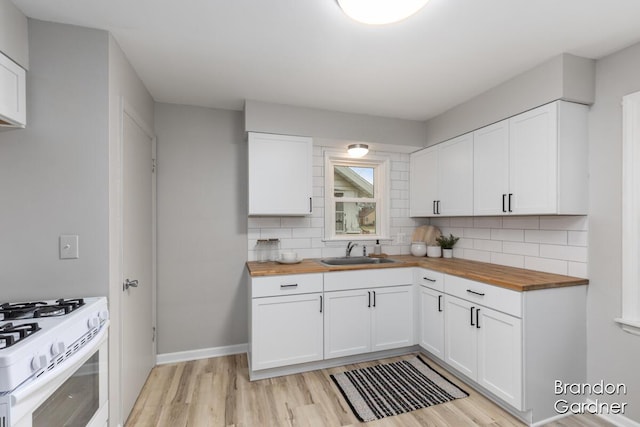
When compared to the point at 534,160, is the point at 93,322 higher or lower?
lower

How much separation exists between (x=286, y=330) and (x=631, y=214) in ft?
8.33

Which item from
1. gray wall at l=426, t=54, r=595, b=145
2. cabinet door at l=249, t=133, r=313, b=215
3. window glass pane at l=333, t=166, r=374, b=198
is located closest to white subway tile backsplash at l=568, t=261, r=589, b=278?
gray wall at l=426, t=54, r=595, b=145

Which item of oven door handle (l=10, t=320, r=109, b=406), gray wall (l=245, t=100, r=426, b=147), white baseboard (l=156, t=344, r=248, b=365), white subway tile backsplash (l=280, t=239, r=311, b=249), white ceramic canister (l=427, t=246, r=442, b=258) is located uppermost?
gray wall (l=245, t=100, r=426, b=147)

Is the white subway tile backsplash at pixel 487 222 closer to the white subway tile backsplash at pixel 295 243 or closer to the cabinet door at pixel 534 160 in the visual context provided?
the cabinet door at pixel 534 160

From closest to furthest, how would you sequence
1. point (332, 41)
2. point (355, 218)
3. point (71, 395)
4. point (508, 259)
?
1. point (71, 395)
2. point (332, 41)
3. point (508, 259)
4. point (355, 218)

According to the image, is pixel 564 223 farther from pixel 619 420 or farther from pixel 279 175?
pixel 279 175

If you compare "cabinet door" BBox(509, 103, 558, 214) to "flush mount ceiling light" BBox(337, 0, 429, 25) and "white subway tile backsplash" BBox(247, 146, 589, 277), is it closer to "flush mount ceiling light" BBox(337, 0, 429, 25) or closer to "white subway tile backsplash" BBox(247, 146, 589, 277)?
"white subway tile backsplash" BBox(247, 146, 589, 277)

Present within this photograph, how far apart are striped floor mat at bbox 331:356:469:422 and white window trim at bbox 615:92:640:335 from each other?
1.22 meters

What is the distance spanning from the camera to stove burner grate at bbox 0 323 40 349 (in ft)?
3.33

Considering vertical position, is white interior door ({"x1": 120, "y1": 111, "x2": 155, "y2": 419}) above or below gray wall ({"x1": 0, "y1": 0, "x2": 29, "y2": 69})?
below

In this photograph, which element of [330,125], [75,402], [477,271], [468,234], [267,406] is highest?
[330,125]

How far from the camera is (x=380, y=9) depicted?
1.43 m

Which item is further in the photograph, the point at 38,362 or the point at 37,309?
the point at 37,309

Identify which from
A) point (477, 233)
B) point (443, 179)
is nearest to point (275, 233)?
point (443, 179)
